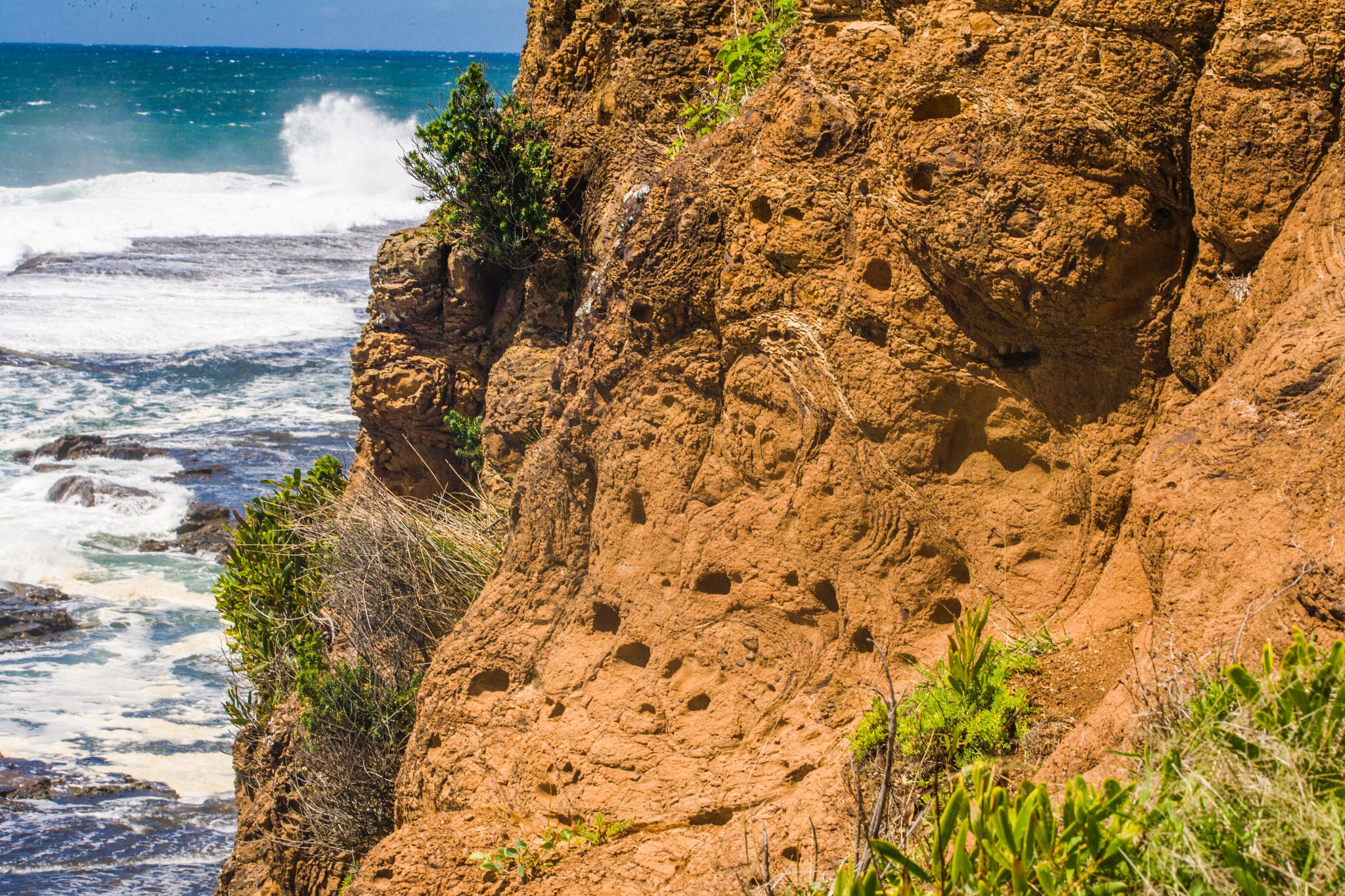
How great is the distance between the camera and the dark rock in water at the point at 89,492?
16.3m

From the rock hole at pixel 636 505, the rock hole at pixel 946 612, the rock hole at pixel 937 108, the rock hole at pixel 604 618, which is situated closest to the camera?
the rock hole at pixel 937 108

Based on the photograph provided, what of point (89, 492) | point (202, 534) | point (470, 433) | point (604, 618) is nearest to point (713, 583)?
point (604, 618)

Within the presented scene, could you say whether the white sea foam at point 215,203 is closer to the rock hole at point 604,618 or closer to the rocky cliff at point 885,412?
the rocky cliff at point 885,412

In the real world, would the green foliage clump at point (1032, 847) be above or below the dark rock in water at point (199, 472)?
above

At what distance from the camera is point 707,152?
18.0 feet

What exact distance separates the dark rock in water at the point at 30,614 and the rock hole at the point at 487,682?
9.40 metres

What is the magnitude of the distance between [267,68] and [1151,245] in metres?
106

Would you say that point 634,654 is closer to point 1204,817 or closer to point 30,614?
point 1204,817

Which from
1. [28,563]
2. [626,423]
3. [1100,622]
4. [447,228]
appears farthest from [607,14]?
[28,563]

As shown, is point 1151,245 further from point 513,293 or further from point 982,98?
point 513,293

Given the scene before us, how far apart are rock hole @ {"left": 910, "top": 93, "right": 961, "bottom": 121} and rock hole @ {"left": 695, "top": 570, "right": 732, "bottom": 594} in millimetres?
2304

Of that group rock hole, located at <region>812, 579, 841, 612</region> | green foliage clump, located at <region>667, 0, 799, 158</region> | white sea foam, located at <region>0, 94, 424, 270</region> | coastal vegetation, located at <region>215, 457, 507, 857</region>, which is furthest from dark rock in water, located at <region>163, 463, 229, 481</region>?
rock hole, located at <region>812, 579, 841, 612</region>

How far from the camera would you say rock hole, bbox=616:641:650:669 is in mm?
5625

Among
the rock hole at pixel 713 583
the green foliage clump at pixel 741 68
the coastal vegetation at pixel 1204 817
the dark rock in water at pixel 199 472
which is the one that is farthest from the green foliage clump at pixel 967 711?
the dark rock in water at pixel 199 472
